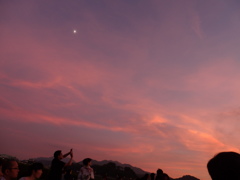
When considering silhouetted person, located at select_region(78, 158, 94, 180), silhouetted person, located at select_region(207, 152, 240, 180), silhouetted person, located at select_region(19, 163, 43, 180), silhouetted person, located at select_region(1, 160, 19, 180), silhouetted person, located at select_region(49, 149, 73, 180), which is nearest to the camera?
silhouetted person, located at select_region(207, 152, 240, 180)

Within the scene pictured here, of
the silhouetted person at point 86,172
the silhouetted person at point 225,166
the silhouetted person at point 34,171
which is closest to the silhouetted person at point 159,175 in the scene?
the silhouetted person at point 86,172

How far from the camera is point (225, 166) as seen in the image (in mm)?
1501

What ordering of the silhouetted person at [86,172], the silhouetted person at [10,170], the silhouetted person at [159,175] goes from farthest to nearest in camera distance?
the silhouetted person at [86,172], the silhouetted person at [159,175], the silhouetted person at [10,170]

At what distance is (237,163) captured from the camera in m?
1.48

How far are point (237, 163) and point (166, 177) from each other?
8.85 m

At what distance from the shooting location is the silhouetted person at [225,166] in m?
1.46

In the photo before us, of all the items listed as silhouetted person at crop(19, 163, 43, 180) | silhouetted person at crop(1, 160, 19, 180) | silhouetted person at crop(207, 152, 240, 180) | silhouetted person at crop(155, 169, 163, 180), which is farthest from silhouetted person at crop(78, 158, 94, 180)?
silhouetted person at crop(207, 152, 240, 180)

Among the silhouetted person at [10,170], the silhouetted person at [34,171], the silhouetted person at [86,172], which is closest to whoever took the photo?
the silhouetted person at [10,170]

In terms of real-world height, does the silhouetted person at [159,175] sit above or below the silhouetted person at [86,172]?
above

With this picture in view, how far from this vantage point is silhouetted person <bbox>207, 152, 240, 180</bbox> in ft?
4.79

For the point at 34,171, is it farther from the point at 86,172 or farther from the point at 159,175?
the point at 159,175

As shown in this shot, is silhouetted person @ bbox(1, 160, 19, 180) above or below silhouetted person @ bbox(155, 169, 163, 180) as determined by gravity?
below

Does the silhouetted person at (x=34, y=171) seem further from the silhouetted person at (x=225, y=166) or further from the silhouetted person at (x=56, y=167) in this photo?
the silhouetted person at (x=225, y=166)

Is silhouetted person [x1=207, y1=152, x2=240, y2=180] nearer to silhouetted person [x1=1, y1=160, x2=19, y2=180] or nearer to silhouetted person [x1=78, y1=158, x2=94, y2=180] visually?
silhouetted person [x1=1, y1=160, x2=19, y2=180]
